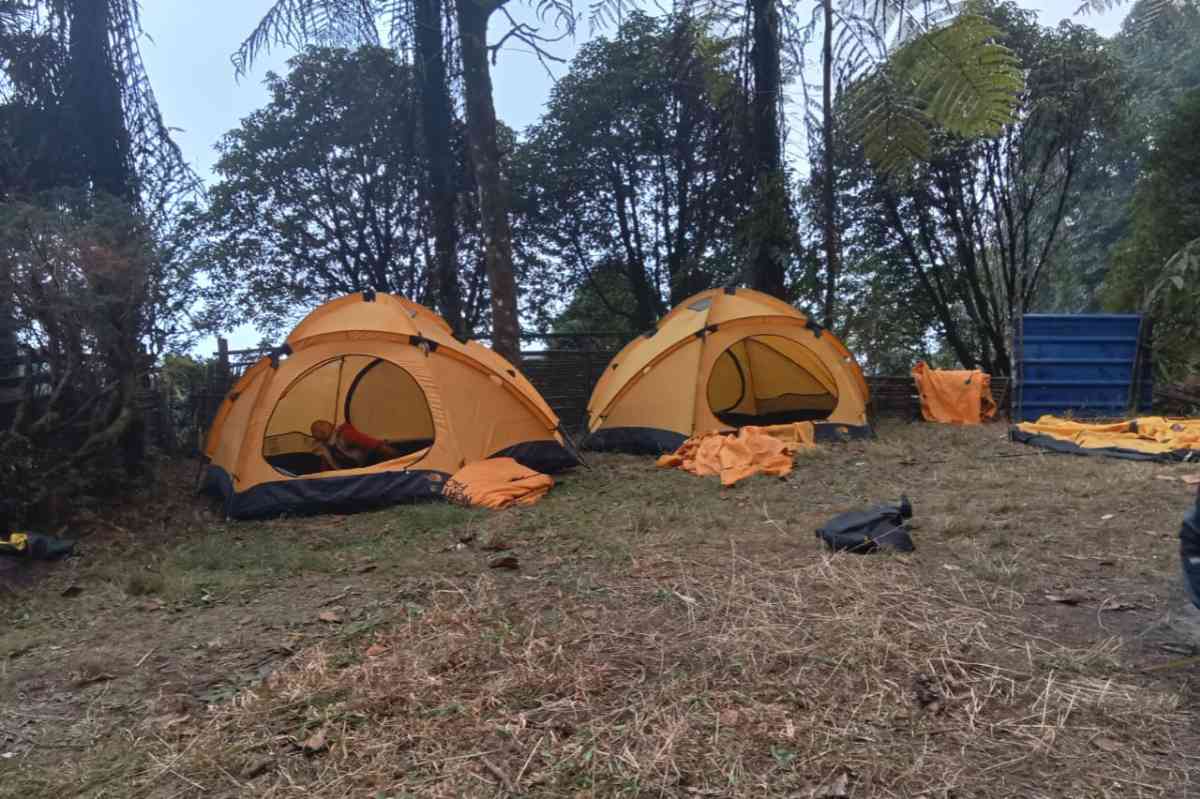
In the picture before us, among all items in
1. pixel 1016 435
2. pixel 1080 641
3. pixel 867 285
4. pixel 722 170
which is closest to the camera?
pixel 1080 641

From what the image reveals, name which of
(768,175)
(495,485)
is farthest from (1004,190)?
(495,485)

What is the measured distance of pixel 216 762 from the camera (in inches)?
89.8

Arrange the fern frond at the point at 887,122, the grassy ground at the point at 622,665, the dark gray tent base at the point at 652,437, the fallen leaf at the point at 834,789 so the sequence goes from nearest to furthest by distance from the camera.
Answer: the fallen leaf at the point at 834,789, the grassy ground at the point at 622,665, the fern frond at the point at 887,122, the dark gray tent base at the point at 652,437

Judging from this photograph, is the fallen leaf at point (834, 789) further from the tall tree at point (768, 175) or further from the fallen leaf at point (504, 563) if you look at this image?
the tall tree at point (768, 175)

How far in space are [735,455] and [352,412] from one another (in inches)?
154

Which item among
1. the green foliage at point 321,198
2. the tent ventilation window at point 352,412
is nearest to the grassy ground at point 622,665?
the tent ventilation window at point 352,412

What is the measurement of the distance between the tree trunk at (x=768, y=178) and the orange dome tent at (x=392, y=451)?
450 cm

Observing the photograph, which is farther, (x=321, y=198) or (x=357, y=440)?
(x=321, y=198)

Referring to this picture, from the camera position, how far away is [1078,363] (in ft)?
32.3

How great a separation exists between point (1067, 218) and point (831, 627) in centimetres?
1883

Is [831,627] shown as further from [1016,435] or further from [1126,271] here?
[1126,271]

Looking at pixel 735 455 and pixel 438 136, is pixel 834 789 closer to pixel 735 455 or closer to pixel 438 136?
pixel 735 455

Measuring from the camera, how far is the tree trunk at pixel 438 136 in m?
9.07

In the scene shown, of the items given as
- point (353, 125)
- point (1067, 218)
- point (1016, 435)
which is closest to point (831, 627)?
point (1016, 435)
